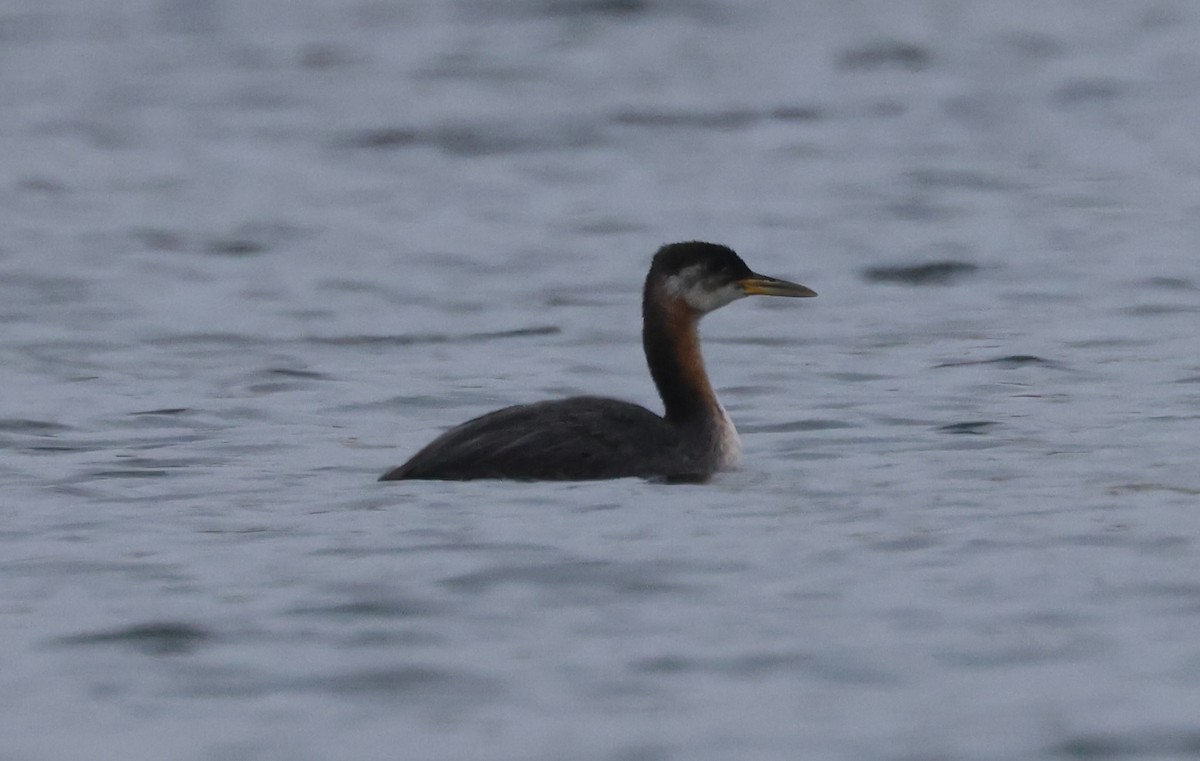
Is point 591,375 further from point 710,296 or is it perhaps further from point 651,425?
point 651,425

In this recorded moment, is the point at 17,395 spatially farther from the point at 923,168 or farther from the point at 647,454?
the point at 923,168

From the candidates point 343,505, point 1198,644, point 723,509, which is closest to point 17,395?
point 343,505

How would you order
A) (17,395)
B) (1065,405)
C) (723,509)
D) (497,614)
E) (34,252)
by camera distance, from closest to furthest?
(497,614), (723,509), (1065,405), (17,395), (34,252)

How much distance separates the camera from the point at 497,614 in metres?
8.56

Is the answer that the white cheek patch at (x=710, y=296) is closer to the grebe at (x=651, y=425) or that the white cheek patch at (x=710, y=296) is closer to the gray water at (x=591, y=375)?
the grebe at (x=651, y=425)

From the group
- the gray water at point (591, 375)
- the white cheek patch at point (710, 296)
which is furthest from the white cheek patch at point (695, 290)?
the gray water at point (591, 375)

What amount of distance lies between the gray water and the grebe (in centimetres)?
16

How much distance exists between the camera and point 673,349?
37.2ft

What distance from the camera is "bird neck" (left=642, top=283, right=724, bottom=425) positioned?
37.0 feet

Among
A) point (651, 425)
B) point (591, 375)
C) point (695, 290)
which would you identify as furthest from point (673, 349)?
point (591, 375)

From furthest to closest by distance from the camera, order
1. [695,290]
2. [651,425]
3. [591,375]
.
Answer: [591,375], [695,290], [651,425]

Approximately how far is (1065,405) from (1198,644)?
4.61 m

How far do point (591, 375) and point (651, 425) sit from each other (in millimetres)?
3422

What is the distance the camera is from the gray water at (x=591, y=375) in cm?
770
